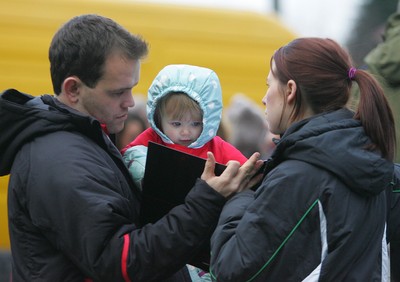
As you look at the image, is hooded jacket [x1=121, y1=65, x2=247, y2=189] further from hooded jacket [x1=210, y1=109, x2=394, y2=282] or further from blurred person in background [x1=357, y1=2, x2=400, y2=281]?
blurred person in background [x1=357, y1=2, x2=400, y2=281]

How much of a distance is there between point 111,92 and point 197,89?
458mm

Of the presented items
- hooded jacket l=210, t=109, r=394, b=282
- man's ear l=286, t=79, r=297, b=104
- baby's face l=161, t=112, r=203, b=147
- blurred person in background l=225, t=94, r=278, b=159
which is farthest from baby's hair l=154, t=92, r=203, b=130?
blurred person in background l=225, t=94, r=278, b=159

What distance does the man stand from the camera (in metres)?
2.66

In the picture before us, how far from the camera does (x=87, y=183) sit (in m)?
2.67

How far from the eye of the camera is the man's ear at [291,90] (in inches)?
108

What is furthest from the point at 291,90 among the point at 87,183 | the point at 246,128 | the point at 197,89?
the point at 246,128

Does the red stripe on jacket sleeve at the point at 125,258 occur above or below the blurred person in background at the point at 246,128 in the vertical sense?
above

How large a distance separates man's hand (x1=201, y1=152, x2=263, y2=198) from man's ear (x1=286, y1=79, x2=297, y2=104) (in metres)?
0.22

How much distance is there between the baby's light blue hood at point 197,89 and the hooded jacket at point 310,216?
0.71m

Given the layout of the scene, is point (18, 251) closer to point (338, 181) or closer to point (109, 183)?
point (109, 183)

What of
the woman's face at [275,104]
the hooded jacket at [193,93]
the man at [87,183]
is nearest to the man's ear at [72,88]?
the man at [87,183]

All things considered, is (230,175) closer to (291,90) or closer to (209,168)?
(209,168)

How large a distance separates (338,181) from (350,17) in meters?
14.5

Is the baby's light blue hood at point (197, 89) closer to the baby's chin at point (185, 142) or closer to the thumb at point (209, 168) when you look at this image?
the baby's chin at point (185, 142)
